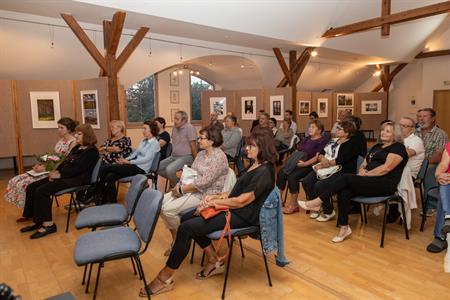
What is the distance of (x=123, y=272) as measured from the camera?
2957 mm

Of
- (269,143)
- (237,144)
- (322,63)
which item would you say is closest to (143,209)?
(269,143)

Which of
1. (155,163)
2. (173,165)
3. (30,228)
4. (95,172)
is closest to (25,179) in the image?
(30,228)

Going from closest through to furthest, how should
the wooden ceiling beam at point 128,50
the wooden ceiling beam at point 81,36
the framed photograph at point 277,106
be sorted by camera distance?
the wooden ceiling beam at point 81,36 < the wooden ceiling beam at point 128,50 < the framed photograph at point 277,106

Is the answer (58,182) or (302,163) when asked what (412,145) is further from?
(58,182)

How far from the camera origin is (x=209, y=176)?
2.90 meters

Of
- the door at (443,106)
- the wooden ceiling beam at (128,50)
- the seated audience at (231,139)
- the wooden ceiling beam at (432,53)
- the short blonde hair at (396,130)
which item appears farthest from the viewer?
the door at (443,106)

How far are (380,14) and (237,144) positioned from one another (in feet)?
16.7

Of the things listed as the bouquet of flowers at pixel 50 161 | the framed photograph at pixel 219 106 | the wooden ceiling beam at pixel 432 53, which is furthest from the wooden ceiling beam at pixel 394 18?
the bouquet of flowers at pixel 50 161

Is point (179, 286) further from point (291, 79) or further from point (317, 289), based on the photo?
point (291, 79)

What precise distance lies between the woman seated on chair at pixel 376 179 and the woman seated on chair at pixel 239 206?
4.14 ft

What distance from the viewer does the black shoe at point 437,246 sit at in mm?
3248

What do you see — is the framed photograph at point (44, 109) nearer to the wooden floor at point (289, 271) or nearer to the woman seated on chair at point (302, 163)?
the wooden floor at point (289, 271)

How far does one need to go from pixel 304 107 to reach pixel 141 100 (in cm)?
529

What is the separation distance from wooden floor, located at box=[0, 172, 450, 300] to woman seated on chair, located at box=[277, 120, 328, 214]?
2.59ft
